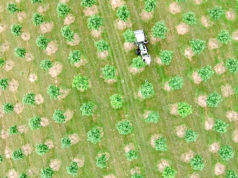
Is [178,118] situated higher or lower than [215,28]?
lower

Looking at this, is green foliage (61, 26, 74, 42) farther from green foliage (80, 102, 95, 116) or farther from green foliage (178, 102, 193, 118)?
green foliage (178, 102, 193, 118)

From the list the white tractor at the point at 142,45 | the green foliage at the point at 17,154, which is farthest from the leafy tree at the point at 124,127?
the green foliage at the point at 17,154

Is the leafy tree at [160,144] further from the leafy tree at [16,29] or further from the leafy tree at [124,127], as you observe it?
the leafy tree at [16,29]

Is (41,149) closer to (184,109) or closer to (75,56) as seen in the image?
(75,56)

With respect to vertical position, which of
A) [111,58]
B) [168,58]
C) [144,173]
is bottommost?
[144,173]


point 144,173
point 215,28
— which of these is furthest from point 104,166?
point 215,28

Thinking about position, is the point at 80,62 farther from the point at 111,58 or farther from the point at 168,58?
the point at 168,58

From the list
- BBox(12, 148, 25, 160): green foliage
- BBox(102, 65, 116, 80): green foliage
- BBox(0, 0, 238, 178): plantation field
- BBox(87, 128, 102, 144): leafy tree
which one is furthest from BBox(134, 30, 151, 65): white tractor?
BBox(12, 148, 25, 160): green foliage
